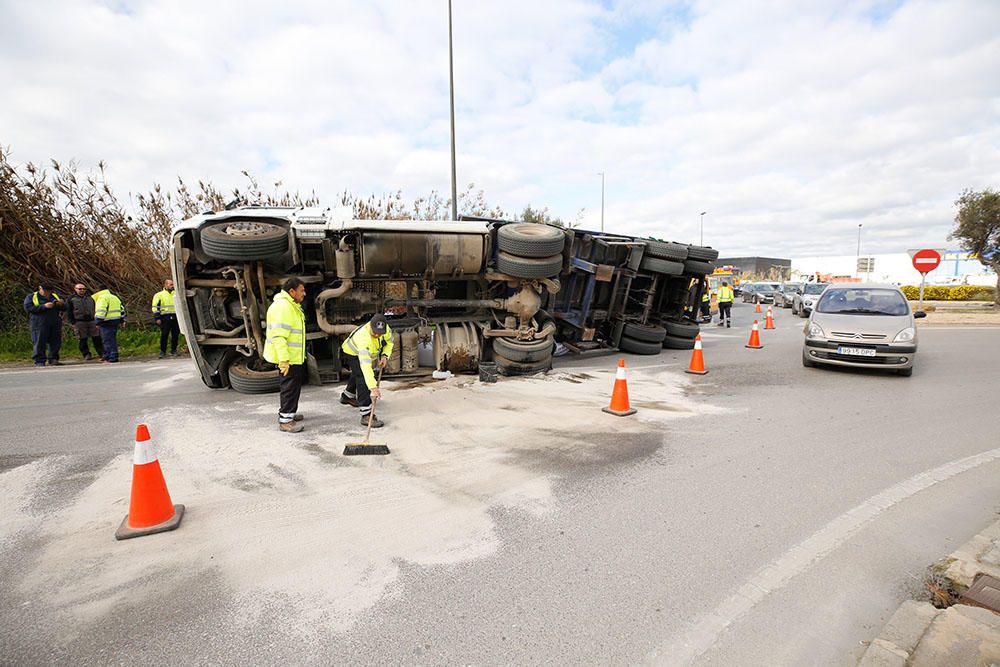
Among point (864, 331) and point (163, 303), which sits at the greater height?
point (163, 303)

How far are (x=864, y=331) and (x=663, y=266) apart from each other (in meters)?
3.36

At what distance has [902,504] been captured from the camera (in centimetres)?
348

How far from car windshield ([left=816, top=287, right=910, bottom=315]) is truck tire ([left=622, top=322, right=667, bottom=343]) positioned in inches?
106

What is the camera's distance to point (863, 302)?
830cm

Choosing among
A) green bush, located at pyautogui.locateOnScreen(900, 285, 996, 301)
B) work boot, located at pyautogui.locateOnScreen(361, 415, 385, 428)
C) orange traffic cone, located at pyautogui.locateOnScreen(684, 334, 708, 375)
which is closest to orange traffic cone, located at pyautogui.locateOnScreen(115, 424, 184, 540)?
work boot, located at pyautogui.locateOnScreen(361, 415, 385, 428)

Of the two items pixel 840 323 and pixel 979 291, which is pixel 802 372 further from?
pixel 979 291

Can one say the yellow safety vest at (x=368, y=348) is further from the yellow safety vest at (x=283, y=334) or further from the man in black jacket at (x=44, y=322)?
the man in black jacket at (x=44, y=322)

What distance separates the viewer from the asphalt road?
7.11 feet

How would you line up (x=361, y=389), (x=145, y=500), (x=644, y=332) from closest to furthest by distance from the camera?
(x=145, y=500)
(x=361, y=389)
(x=644, y=332)

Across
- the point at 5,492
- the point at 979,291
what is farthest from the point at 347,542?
the point at 979,291

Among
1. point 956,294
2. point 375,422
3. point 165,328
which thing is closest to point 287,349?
point 375,422

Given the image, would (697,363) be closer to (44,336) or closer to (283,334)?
(283,334)

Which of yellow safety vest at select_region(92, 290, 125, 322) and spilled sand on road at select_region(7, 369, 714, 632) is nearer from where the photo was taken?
spilled sand on road at select_region(7, 369, 714, 632)

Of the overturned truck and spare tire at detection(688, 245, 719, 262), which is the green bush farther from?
the overturned truck
